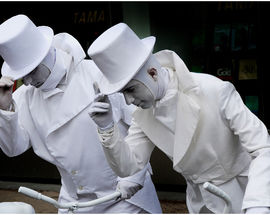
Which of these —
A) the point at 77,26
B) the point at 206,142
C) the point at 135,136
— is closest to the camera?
the point at 206,142

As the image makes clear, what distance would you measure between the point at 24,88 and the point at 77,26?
325 centimetres

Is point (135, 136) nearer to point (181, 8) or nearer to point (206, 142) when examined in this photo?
point (206, 142)

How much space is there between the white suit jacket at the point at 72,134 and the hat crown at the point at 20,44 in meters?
0.25

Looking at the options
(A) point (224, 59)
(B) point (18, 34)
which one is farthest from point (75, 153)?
(A) point (224, 59)

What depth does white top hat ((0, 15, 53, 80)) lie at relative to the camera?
355 centimetres

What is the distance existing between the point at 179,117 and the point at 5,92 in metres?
1.09

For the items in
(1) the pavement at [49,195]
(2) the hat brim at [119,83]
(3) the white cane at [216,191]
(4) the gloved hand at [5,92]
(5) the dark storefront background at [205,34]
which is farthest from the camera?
(1) the pavement at [49,195]

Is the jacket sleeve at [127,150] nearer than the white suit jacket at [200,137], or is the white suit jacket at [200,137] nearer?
the white suit jacket at [200,137]

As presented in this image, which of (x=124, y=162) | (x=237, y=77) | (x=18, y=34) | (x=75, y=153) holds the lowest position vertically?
(x=237, y=77)

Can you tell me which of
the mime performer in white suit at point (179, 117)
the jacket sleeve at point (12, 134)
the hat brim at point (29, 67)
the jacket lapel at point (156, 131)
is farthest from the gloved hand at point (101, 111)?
the jacket sleeve at point (12, 134)

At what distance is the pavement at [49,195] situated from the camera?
21.1ft

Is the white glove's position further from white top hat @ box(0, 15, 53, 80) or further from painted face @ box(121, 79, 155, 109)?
white top hat @ box(0, 15, 53, 80)

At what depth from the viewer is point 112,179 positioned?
3.83 m

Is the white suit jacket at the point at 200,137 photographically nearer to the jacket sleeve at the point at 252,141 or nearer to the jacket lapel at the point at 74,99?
the jacket sleeve at the point at 252,141
